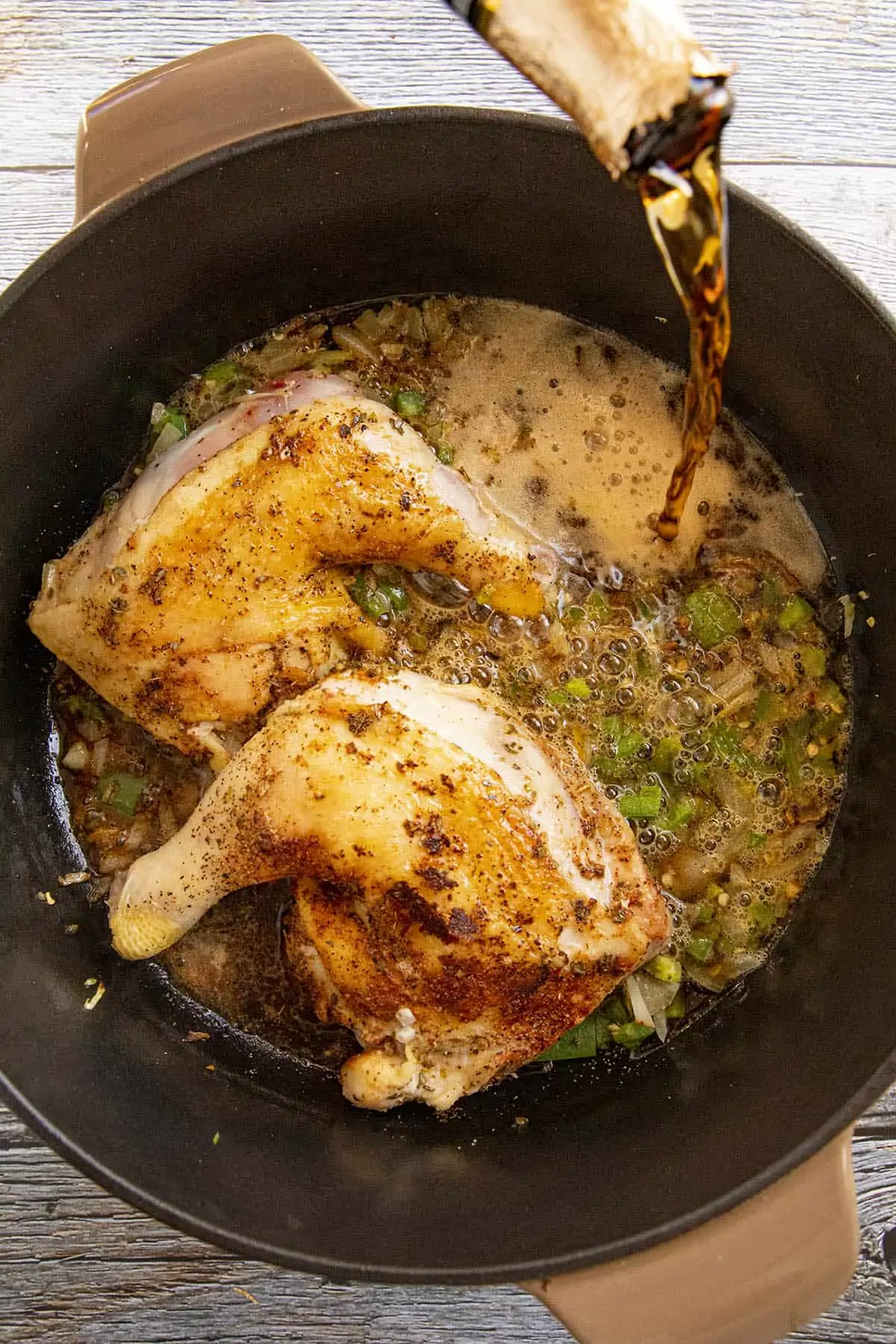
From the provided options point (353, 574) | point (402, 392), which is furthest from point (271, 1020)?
point (402, 392)

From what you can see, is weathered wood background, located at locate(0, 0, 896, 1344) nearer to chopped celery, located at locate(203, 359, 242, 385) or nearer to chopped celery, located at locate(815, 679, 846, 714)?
chopped celery, located at locate(203, 359, 242, 385)

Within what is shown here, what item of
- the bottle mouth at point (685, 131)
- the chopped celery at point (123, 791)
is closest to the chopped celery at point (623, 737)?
the chopped celery at point (123, 791)

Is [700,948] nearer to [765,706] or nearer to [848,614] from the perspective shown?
[765,706]

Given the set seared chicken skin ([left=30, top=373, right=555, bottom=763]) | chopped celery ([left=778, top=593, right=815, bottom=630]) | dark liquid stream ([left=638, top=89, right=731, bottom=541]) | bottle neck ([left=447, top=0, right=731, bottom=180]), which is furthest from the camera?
chopped celery ([left=778, top=593, right=815, bottom=630])

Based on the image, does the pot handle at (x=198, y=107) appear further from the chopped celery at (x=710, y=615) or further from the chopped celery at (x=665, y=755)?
the chopped celery at (x=665, y=755)

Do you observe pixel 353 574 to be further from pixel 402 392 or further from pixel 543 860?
pixel 543 860

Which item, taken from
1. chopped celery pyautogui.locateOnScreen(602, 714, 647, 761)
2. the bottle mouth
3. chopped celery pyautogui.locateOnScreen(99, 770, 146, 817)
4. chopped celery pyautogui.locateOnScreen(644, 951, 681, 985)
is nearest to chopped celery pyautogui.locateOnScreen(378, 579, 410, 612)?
chopped celery pyautogui.locateOnScreen(602, 714, 647, 761)
